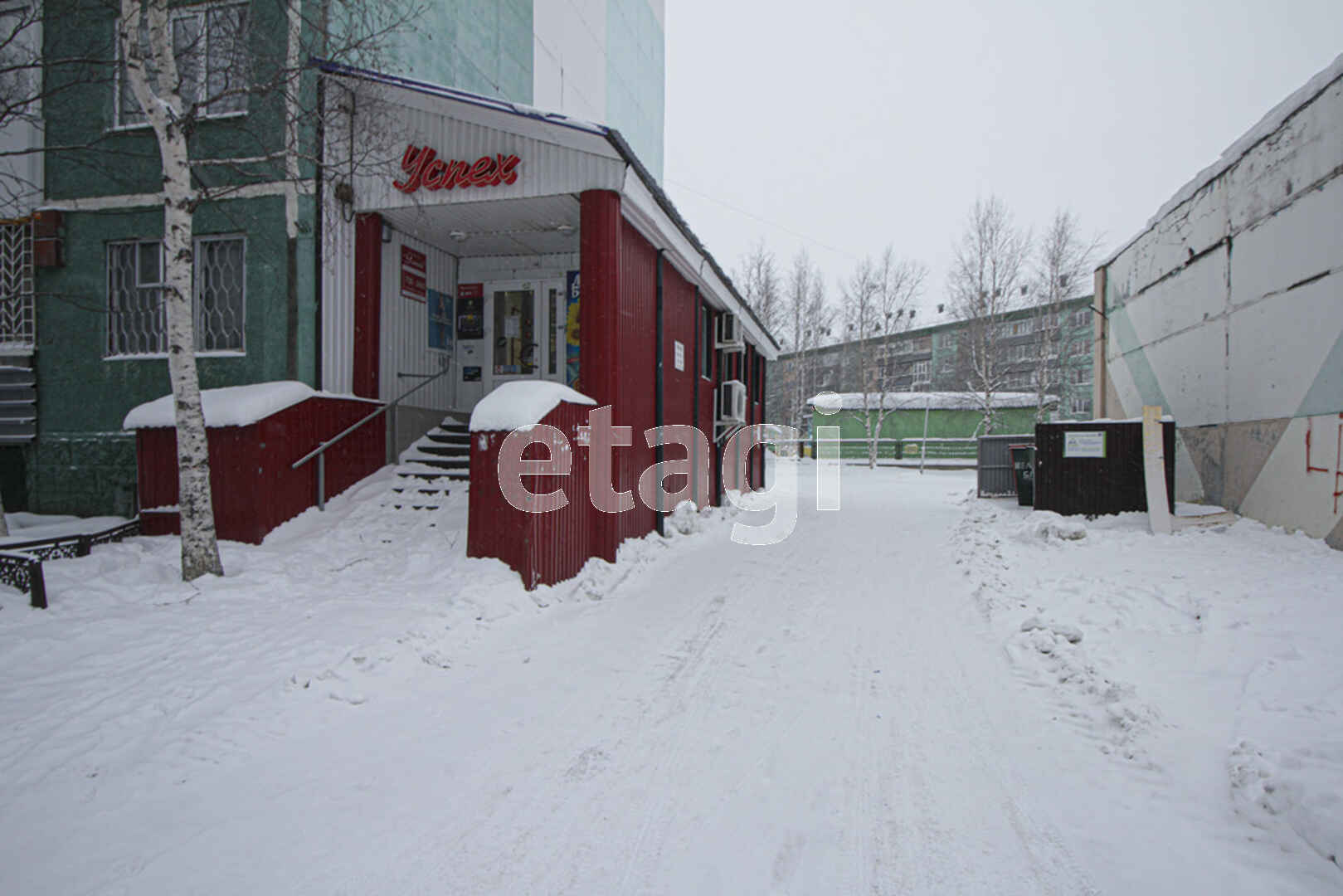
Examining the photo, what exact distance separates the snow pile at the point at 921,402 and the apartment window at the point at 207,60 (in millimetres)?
25529

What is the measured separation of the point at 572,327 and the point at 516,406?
489cm

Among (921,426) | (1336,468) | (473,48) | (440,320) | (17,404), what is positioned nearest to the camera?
(1336,468)

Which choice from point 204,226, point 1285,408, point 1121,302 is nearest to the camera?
point 1285,408

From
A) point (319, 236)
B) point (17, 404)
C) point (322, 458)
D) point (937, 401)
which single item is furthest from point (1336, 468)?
point (937, 401)

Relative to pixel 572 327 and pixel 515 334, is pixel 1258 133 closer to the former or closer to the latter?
pixel 572 327

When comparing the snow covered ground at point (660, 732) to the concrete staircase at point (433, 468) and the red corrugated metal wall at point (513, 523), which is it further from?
the concrete staircase at point (433, 468)

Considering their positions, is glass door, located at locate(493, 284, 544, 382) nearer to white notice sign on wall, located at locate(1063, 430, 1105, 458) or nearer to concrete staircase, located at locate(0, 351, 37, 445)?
concrete staircase, located at locate(0, 351, 37, 445)

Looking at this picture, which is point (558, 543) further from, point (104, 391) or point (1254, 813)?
point (104, 391)

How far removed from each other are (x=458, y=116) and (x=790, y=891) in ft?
27.6

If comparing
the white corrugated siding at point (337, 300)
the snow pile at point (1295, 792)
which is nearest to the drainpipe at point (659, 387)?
the white corrugated siding at point (337, 300)

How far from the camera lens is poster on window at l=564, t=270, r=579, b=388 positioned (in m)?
10.9

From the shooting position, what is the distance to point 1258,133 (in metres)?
8.03

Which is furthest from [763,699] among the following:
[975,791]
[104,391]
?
[104,391]

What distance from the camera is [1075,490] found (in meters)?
9.60
